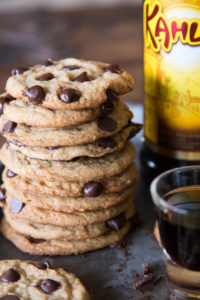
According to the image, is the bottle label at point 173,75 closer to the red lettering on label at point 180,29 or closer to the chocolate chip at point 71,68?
the red lettering on label at point 180,29

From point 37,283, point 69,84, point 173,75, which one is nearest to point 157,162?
point 173,75

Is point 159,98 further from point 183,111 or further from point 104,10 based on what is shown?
point 104,10

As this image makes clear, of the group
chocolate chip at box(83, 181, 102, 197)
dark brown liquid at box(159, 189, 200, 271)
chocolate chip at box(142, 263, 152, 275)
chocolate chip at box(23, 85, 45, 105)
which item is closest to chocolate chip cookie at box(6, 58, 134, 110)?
chocolate chip at box(23, 85, 45, 105)

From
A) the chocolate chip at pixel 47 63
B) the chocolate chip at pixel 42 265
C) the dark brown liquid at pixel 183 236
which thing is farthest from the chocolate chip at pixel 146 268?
the chocolate chip at pixel 47 63

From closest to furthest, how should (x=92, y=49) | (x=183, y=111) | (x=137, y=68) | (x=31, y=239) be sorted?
1. (x=31, y=239)
2. (x=183, y=111)
3. (x=137, y=68)
4. (x=92, y=49)

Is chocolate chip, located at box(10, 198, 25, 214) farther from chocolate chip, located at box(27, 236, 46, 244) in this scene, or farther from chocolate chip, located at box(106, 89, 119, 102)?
chocolate chip, located at box(106, 89, 119, 102)

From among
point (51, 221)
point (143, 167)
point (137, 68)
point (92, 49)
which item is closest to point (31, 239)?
point (51, 221)

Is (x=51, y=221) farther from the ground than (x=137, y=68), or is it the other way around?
(x=51, y=221)

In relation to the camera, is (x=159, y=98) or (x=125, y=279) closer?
(x=125, y=279)
